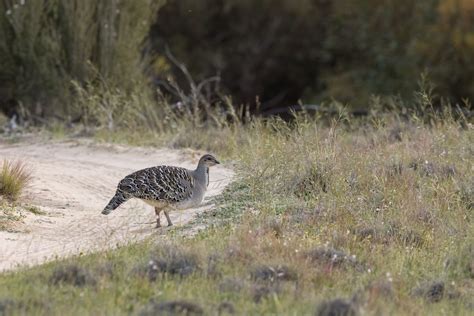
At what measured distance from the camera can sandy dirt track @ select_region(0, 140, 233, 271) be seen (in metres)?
11.1

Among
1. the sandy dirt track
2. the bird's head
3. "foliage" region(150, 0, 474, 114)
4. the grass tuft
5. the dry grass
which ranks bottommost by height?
"foliage" region(150, 0, 474, 114)

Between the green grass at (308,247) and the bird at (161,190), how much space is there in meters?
0.34

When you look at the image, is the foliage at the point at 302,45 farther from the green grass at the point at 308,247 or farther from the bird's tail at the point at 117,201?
the bird's tail at the point at 117,201

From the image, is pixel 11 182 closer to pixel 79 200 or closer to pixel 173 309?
pixel 79 200

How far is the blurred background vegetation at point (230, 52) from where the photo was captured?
21.0 meters

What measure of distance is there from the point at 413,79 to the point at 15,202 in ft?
58.0

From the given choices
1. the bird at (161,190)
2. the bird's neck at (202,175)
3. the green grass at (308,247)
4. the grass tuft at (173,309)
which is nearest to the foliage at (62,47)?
the green grass at (308,247)

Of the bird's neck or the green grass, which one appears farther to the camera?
the bird's neck

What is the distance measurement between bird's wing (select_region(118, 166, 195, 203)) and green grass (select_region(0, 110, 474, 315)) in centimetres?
44

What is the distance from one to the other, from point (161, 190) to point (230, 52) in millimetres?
22466

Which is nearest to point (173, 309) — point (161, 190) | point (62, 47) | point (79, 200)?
point (161, 190)

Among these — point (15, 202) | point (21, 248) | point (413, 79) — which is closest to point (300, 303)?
point (21, 248)

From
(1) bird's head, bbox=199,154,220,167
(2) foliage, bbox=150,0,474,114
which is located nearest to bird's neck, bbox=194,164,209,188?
(1) bird's head, bbox=199,154,220,167

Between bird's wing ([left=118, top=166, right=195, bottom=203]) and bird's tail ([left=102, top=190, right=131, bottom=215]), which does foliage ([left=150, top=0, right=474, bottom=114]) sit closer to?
bird's wing ([left=118, top=166, right=195, bottom=203])
